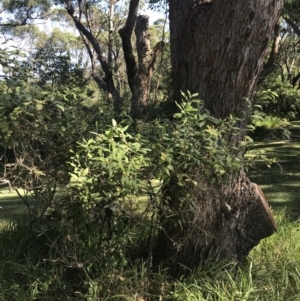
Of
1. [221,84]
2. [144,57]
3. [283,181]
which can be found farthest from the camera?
[144,57]

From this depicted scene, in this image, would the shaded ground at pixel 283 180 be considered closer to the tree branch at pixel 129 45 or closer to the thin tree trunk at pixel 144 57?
the thin tree trunk at pixel 144 57

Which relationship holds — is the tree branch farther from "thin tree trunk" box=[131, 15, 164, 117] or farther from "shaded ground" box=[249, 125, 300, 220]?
"shaded ground" box=[249, 125, 300, 220]

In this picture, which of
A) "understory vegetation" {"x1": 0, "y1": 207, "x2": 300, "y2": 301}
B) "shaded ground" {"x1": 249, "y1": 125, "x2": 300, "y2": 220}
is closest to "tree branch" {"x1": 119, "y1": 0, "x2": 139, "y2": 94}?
"shaded ground" {"x1": 249, "y1": 125, "x2": 300, "y2": 220}

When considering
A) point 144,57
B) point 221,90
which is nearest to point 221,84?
point 221,90

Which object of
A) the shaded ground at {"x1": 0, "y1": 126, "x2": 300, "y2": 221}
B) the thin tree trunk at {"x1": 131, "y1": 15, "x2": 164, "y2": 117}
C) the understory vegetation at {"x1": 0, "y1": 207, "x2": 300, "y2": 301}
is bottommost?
the shaded ground at {"x1": 0, "y1": 126, "x2": 300, "y2": 221}

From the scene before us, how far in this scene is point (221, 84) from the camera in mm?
3590

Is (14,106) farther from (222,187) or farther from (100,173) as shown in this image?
(222,187)

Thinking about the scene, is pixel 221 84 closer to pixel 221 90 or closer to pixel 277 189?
pixel 221 90

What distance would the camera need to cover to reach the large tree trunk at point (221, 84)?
350 centimetres

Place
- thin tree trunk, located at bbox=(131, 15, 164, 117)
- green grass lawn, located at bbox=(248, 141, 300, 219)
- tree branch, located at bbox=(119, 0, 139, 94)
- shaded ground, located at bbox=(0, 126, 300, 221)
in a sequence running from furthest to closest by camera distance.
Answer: tree branch, located at bbox=(119, 0, 139, 94) < thin tree trunk, located at bbox=(131, 15, 164, 117) < green grass lawn, located at bbox=(248, 141, 300, 219) < shaded ground, located at bbox=(0, 126, 300, 221)

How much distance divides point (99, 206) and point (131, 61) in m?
9.98

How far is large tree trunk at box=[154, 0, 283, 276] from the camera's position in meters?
3.50

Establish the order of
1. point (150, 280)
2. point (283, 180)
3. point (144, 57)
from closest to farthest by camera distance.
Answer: point (150, 280), point (283, 180), point (144, 57)

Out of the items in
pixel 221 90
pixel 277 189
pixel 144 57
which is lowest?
pixel 277 189
